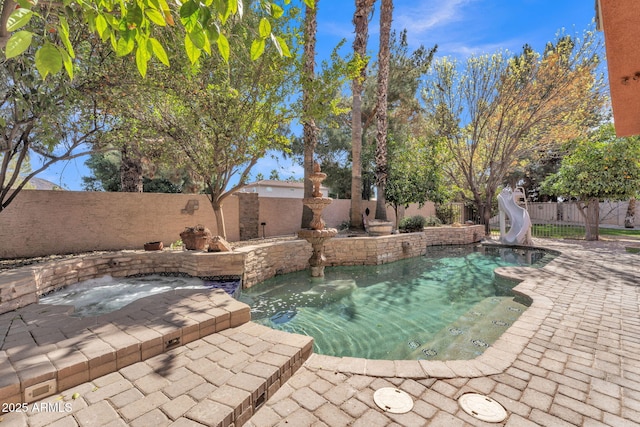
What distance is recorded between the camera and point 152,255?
7.42m

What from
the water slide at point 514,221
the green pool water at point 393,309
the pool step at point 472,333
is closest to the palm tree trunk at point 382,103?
the green pool water at point 393,309

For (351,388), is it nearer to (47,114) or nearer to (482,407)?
(482,407)

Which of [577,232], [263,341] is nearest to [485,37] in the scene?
[577,232]

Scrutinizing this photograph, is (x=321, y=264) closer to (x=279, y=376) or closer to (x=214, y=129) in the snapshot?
(x=214, y=129)

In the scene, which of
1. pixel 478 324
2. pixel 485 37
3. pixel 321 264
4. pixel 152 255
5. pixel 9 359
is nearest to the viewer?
pixel 9 359

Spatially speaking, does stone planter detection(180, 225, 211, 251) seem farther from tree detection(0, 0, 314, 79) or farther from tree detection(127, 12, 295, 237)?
tree detection(0, 0, 314, 79)

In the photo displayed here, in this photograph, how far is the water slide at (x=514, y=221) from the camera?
41.4ft

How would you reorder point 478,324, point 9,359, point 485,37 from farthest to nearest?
point 485,37 → point 478,324 → point 9,359

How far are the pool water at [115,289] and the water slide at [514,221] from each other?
12740 mm

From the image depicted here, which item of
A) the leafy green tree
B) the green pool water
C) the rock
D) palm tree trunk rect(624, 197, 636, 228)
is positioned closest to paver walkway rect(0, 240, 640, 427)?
the green pool water

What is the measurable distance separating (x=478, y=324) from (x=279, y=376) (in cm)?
398

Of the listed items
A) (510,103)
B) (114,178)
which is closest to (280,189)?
(114,178)

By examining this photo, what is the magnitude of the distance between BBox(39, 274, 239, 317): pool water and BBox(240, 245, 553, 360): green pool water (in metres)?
1.24

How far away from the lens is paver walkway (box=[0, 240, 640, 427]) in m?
2.24
